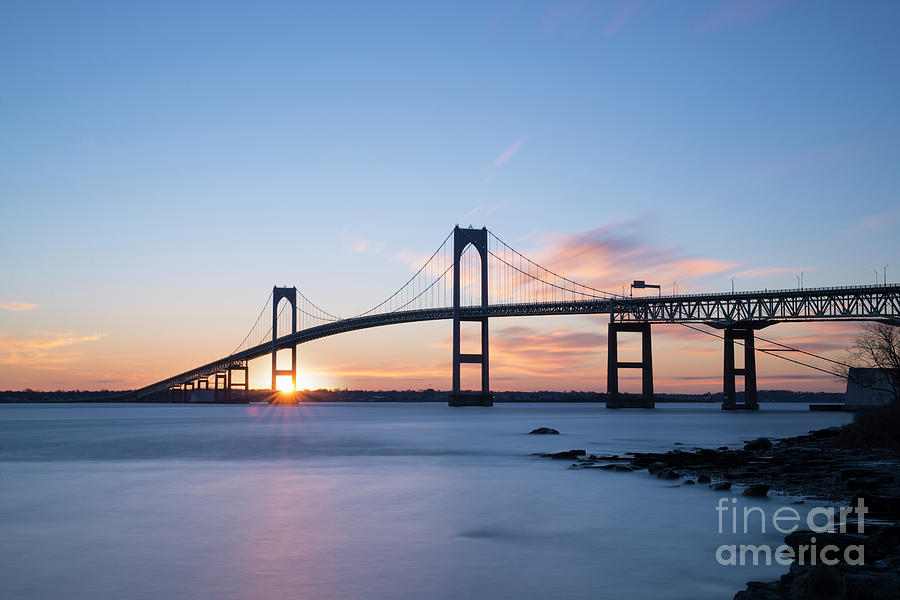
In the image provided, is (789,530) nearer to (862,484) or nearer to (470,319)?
(862,484)

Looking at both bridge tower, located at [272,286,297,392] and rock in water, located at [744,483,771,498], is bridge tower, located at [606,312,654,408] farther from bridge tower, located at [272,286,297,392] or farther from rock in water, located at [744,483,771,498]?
rock in water, located at [744,483,771,498]

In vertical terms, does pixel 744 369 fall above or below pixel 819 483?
above

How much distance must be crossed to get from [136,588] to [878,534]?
10.2 m

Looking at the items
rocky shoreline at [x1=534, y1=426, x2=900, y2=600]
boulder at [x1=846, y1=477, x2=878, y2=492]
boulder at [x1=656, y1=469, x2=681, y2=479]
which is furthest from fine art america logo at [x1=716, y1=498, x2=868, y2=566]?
boulder at [x1=656, y1=469, x2=681, y2=479]

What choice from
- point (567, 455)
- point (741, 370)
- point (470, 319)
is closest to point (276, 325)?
point (470, 319)

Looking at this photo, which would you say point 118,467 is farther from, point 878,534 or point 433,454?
point 878,534

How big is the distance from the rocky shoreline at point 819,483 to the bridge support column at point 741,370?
5213 cm

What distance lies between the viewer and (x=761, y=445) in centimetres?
3206

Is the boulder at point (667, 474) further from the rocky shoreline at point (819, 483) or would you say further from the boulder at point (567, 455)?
the boulder at point (567, 455)

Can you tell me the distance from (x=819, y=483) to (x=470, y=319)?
79474 millimetres

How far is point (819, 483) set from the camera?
19484 millimetres

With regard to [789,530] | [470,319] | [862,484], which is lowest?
[789,530]

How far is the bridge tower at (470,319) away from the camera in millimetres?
95125

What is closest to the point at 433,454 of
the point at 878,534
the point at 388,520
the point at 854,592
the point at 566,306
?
the point at 388,520
